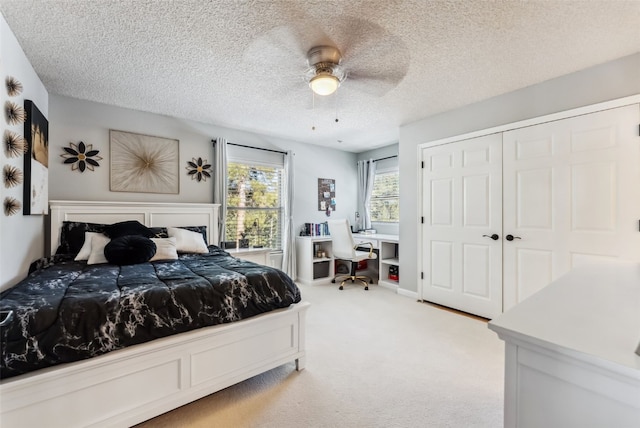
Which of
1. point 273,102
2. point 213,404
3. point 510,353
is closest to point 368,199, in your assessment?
point 273,102

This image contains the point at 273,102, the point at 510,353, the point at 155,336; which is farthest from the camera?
the point at 273,102

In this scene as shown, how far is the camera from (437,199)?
12.0 ft

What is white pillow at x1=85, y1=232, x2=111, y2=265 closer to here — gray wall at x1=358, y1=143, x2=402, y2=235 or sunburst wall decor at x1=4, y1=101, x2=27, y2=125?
sunburst wall decor at x1=4, y1=101, x2=27, y2=125

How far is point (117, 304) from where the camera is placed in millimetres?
1483

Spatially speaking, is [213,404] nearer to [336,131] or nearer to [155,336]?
[155,336]

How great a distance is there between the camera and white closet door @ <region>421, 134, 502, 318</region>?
3133 millimetres

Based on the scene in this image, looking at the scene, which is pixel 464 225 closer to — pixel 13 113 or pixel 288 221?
pixel 288 221

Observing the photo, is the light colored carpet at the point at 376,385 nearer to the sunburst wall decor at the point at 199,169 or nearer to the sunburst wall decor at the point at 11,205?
the sunburst wall decor at the point at 11,205

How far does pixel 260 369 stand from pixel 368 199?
4099mm

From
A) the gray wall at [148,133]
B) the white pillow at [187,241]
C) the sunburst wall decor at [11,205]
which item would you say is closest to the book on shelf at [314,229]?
the gray wall at [148,133]

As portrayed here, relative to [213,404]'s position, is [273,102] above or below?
above

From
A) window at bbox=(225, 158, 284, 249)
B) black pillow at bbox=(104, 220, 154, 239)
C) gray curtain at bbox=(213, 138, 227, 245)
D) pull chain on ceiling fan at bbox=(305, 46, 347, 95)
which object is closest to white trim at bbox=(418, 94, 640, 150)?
pull chain on ceiling fan at bbox=(305, 46, 347, 95)

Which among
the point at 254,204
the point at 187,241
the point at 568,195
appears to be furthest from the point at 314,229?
the point at 568,195

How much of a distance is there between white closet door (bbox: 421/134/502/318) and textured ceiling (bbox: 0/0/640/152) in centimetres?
65
